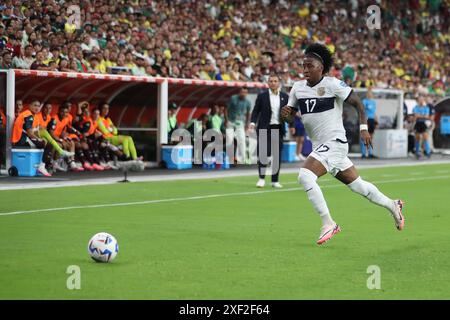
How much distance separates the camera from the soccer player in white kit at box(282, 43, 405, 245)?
11.9m

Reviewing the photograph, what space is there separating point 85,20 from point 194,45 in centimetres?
497

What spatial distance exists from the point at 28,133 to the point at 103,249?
526 inches

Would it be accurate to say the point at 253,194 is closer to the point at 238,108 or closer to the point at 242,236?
the point at 242,236

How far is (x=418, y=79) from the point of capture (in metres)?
43.8

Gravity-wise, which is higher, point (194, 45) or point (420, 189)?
point (194, 45)

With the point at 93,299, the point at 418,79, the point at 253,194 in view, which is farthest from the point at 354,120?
the point at 93,299

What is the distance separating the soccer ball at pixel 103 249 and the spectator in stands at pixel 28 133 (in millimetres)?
13015

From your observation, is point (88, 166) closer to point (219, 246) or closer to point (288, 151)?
point (288, 151)

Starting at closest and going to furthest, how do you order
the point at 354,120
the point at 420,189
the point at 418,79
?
the point at 420,189 < the point at 354,120 < the point at 418,79

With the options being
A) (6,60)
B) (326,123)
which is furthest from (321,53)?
(6,60)

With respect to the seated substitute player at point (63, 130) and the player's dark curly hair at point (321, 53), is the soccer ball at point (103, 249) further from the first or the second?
the seated substitute player at point (63, 130)

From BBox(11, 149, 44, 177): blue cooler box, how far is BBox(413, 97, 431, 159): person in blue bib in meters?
16.7

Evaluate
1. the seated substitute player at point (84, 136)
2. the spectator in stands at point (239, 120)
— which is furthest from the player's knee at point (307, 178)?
the spectator in stands at point (239, 120)

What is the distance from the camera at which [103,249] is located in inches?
382
